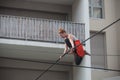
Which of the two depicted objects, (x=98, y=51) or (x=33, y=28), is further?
(x=98, y=51)

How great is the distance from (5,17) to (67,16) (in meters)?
3.74

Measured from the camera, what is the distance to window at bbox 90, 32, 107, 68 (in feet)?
55.1

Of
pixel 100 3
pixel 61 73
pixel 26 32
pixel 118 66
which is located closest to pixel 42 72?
pixel 61 73

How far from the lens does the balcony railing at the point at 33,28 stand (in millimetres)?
14258

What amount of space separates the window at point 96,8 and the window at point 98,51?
1.16 meters

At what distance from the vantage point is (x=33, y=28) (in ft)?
47.9

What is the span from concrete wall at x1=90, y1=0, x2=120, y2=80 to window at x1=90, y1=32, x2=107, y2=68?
21cm

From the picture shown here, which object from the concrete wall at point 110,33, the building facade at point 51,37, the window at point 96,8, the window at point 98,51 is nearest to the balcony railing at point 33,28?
the building facade at point 51,37

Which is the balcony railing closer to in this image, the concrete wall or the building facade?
the building facade

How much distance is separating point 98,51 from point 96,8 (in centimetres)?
240

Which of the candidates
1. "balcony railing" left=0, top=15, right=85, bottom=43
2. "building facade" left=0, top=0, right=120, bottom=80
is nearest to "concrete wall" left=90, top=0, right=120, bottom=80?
"building facade" left=0, top=0, right=120, bottom=80

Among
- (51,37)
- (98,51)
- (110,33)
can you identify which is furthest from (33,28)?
(110,33)

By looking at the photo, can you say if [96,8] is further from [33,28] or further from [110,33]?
[33,28]

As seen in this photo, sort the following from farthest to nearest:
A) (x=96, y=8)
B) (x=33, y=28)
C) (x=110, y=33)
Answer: (x=96, y=8) < (x=110, y=33) < (x=33, y=28)
